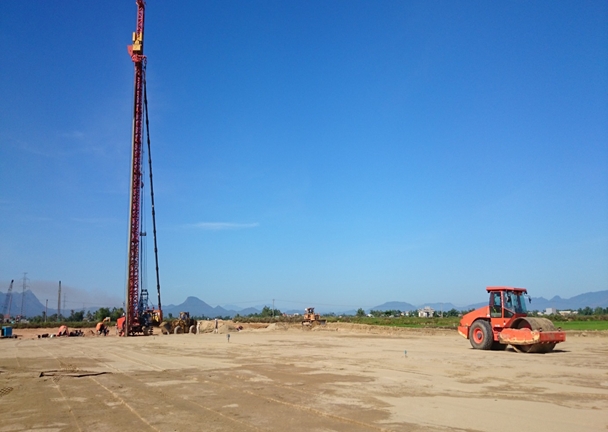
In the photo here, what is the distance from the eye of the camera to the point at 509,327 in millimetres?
21844

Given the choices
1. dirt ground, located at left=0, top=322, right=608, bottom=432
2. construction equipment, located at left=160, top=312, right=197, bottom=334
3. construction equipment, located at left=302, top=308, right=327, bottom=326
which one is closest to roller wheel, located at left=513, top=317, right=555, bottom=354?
dirt ground, located at left=0, top=322, right=608, bottom=432

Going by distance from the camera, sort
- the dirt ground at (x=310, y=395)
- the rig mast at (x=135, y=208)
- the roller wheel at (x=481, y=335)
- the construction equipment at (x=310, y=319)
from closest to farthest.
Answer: the dirt ground at (x=310, y=395)
the roller wheel at (x=481, y=335)
the rig mast at (x=135, y=208)
the construction equipment at (x=310, y=319)

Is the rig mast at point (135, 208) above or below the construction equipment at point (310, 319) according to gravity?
above

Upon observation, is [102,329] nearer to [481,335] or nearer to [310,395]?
[481,335]

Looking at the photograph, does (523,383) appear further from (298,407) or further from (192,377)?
(192,377)

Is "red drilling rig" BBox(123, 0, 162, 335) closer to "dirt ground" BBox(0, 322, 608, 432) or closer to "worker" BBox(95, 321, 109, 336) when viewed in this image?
"worker" BBox(95, 321, 109, 336)

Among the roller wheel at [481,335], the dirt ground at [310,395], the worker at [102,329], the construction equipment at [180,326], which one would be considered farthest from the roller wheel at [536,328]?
the worker at [102,329]

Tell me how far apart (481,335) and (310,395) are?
1466 cm

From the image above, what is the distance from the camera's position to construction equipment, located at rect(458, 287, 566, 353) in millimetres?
20438

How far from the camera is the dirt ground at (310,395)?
8.16 meters

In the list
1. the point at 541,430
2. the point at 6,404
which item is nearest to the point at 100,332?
the point at 6,404

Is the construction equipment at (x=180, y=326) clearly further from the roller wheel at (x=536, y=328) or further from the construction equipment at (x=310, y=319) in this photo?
the roller wheel at (x=536, y=328)

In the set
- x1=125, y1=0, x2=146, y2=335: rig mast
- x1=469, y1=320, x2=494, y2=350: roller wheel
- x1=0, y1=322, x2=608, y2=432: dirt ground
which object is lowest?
x1=0, y1=322, x2=608, y2=432: dirt ground

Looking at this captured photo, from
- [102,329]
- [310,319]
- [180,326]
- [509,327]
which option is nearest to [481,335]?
[509,327]
